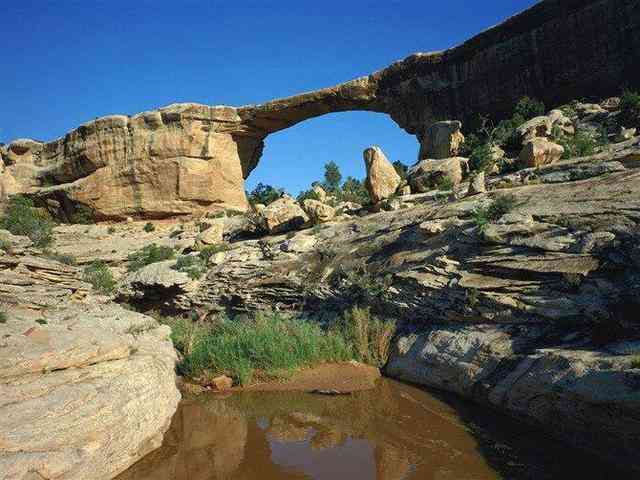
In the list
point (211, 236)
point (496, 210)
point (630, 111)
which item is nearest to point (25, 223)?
point (211, 236)

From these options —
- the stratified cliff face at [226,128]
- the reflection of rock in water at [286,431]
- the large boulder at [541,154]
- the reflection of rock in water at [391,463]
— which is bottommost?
the reflection of rock in water at [391,463]

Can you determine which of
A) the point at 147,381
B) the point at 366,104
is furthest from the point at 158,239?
the point at 147,381

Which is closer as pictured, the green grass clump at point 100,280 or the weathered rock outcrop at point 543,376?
the weathered rock outcrop at point 543,376

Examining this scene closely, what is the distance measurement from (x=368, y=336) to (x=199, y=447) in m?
3.96


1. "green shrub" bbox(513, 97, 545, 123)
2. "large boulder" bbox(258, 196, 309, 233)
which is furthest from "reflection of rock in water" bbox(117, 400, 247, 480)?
"green shrub" bbox(513, 97, 545, 123)

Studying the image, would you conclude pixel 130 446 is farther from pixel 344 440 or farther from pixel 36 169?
pixel 36 169

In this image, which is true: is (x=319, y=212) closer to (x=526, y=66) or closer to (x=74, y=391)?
(x=74, y=391)

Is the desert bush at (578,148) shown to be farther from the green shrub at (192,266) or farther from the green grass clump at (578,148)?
the green shrub at (192,266)

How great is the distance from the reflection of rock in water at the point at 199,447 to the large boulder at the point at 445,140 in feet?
41.9

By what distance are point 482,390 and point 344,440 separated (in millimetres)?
1919

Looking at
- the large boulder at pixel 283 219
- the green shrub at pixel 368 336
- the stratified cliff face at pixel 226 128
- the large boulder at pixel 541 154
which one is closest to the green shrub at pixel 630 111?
the large boulder at pixel 541 154

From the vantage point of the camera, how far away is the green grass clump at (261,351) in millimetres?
7742

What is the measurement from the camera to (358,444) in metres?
5.04

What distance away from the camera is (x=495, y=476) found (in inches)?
162
